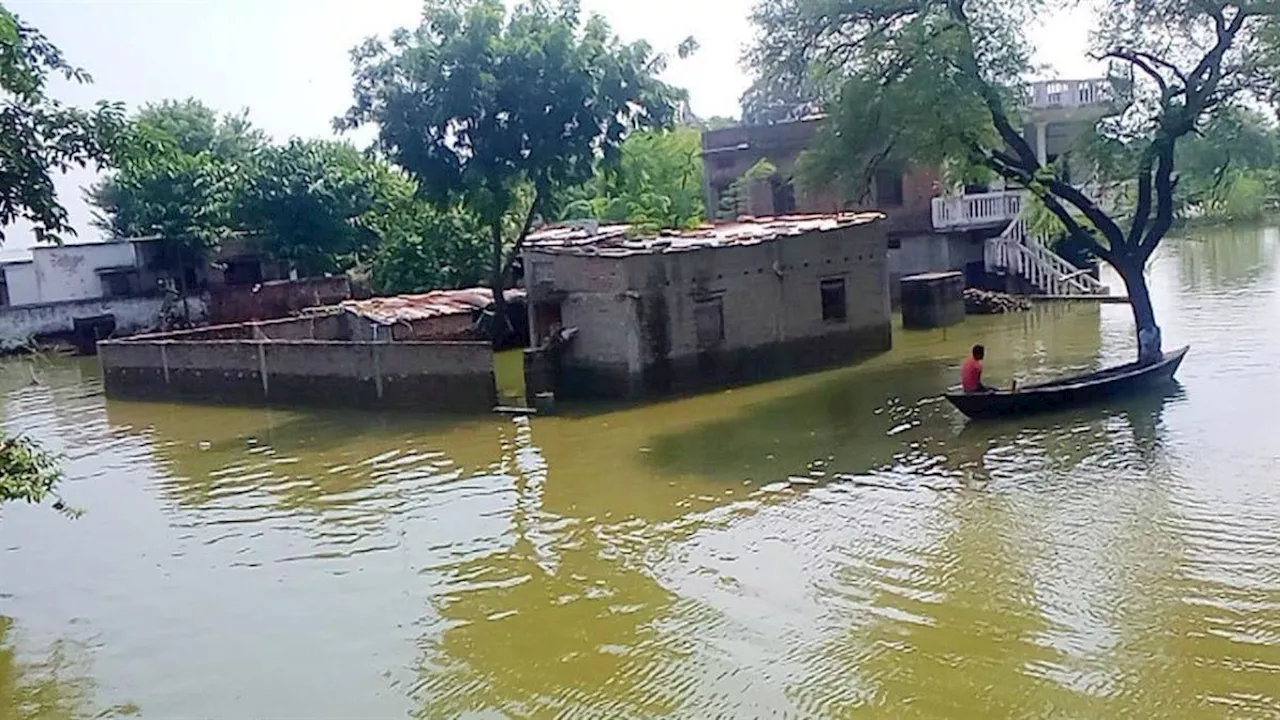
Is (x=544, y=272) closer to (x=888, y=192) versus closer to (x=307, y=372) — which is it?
(x=307, y=372)

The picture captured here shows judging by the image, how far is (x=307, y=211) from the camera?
135ft

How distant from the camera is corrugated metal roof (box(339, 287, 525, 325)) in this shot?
90.2ft

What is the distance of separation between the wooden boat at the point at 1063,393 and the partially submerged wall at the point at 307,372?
27.9 ft

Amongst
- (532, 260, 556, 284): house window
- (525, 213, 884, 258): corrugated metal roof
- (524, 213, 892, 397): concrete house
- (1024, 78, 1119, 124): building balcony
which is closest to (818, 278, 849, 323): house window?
(524, 213, 892, 397): concrete house

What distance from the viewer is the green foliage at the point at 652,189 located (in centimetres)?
4306

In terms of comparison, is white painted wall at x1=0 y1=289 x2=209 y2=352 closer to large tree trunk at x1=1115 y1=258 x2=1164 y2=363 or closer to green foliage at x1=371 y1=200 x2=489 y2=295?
green foliage at x1=371 y1=200 x2=489 y2=295

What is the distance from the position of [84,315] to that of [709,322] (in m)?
25.5

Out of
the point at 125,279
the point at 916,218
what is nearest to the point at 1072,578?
the point at 916,218

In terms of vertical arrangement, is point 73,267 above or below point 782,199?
below

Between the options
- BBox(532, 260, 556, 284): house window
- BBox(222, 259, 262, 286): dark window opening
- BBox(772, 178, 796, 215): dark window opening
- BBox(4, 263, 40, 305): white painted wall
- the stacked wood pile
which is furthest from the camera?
BBox(222, 259, 262, 286): dark window opening

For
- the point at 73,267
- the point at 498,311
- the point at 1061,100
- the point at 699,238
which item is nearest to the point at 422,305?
the point at 498,311

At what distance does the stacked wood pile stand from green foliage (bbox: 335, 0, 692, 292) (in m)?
10.1

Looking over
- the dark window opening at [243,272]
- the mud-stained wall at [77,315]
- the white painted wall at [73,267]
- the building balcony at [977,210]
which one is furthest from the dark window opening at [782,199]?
the white painted wall at [73,267]

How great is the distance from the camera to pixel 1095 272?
35.2 meters
